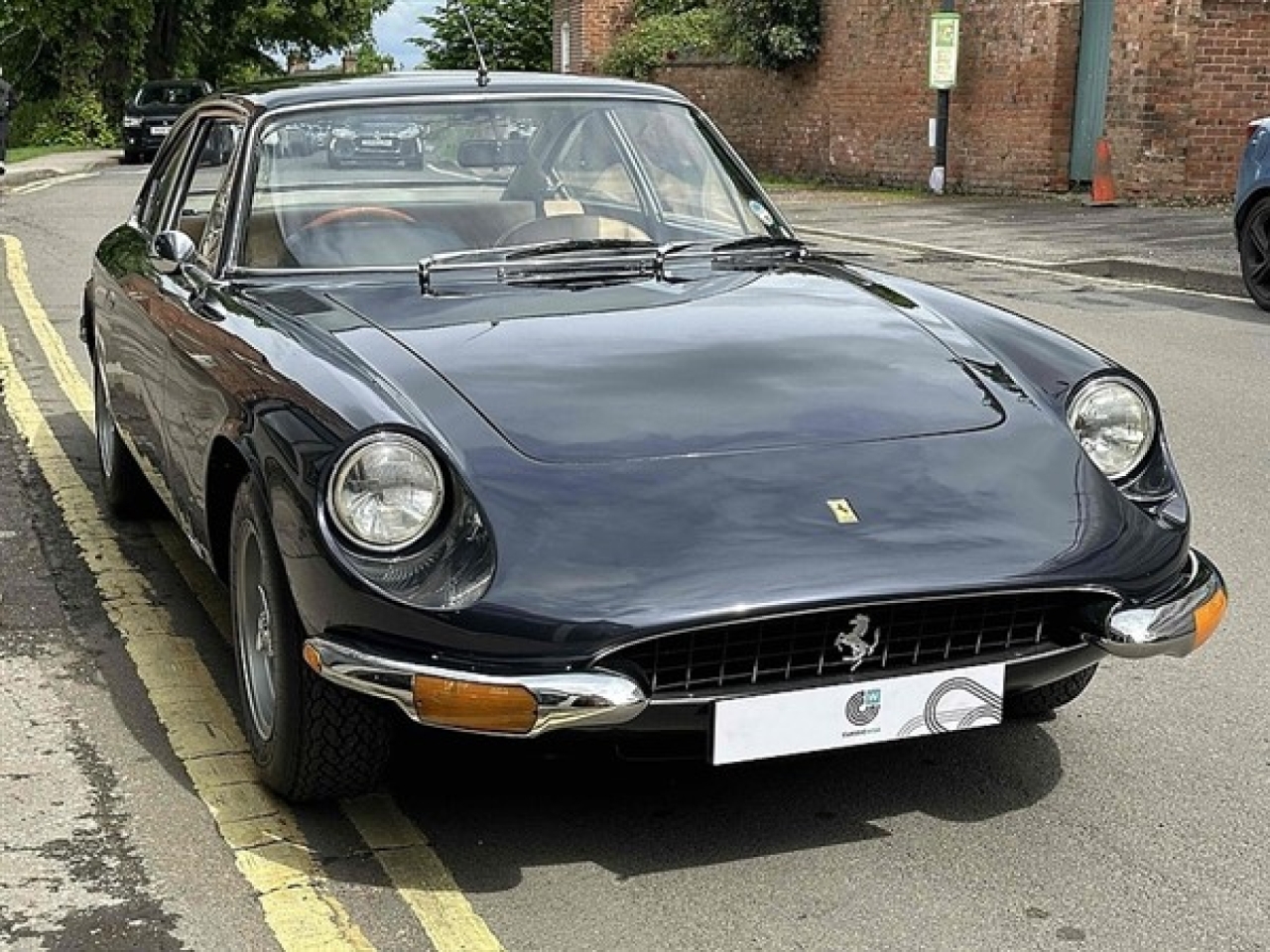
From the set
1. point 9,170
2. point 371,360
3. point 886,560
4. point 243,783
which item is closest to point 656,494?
point 886,560

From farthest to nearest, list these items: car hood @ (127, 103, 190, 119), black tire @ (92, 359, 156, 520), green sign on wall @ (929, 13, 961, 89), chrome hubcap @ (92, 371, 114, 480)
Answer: car hood @ (127, 103, 190, 119) < green sign on wall @ (929, 13, 961, 89) < chrome hubcap @ (92, 371, 114, 480) < black tire @ (92, 359, 156, 520)

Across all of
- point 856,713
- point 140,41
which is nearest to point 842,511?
point 856,713

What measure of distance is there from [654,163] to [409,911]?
8.32 feet

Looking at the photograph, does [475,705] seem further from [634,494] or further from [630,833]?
[630,833]

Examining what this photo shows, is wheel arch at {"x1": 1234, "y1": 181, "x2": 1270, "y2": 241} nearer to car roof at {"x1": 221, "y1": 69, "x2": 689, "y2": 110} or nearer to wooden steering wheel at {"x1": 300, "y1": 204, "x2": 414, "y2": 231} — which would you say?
car roof at {"x1": 221, "y1": 69, "x2": 689, "y2": 110}

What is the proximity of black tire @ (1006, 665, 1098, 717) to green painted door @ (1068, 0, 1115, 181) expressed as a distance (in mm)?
17185

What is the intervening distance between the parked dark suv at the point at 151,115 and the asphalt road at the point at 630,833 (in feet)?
102

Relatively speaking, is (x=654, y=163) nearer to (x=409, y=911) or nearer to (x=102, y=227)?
(x=409, y=911)

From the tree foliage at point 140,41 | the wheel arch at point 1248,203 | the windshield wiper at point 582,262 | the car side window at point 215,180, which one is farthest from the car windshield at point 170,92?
the windshield wiper at point 582,262

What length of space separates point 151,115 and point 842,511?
110 ft

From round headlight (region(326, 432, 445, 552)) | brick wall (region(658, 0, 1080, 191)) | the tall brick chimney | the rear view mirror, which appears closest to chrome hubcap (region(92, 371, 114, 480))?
the rear view mirror

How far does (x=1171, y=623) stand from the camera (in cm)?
354

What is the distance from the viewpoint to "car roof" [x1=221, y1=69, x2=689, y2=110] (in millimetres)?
5023

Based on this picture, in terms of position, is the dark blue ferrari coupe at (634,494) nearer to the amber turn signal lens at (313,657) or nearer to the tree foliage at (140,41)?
the amber turn signal lens at (313,657)
